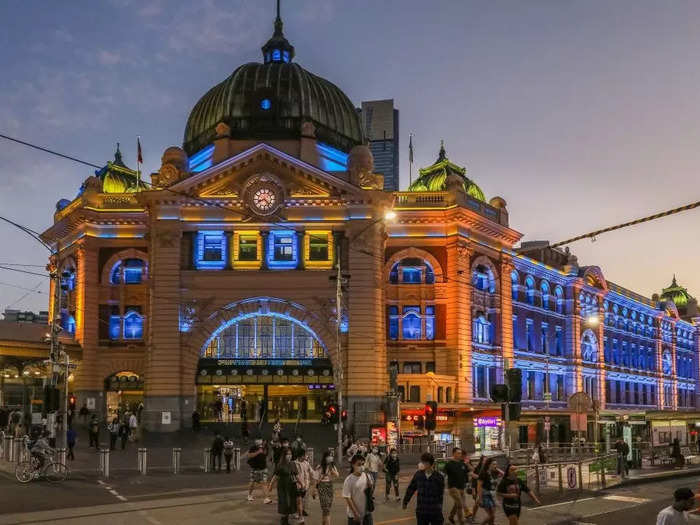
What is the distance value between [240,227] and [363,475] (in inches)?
1881

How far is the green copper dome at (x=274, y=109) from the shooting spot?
245 feet

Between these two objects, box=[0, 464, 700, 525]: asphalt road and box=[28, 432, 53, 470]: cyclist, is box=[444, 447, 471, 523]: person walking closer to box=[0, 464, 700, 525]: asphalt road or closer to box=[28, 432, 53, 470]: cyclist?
box=[0, 464, 700, 525]: asphalt road

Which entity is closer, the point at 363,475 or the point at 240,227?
the point at 363,475

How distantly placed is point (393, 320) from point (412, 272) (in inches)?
153

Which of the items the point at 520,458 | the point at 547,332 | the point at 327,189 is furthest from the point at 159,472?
the point at 547,332

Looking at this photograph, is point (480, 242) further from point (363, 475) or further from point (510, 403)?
point (363, 475)

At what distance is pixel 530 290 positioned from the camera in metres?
82.2

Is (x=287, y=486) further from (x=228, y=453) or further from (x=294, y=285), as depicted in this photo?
(x=294, y=285)

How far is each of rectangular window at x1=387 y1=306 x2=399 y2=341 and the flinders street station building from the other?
0.11 m

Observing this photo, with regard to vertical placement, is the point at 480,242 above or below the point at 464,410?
above

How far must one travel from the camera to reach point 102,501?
28984mm

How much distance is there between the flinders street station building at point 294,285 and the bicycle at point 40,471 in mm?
20120

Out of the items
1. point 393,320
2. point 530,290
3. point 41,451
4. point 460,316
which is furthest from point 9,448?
point 530,290

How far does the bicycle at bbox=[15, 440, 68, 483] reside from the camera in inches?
1356
